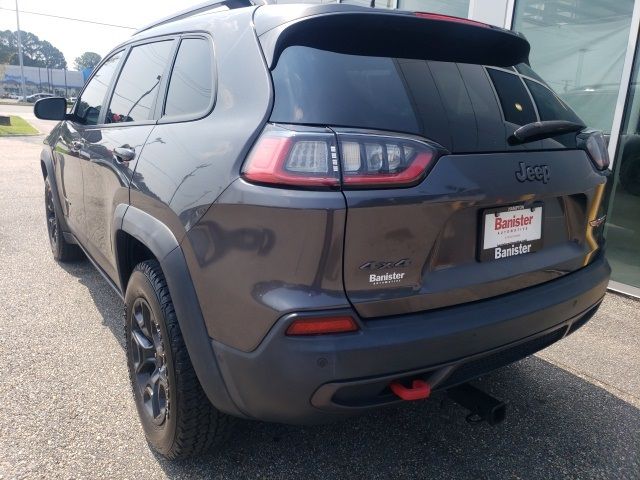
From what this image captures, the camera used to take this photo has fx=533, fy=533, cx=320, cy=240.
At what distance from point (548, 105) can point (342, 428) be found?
1693mm

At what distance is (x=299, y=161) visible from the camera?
5.26 feet

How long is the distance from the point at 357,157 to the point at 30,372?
2.30 meters

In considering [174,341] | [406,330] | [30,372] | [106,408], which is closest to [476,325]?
[406,330]

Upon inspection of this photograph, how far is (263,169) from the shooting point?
164 centimetres

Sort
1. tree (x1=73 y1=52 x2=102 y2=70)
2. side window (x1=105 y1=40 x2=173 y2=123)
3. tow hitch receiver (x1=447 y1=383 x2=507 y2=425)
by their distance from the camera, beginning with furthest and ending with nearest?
1. tree (x1=73 y1=52 x2=102 y2=70)
2. side window (x1=105 y1=40 x2=173 y2=123)
3. tow hitch receiver (x1=447 y1=383 x2=507 y2=425)

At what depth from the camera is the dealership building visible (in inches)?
176

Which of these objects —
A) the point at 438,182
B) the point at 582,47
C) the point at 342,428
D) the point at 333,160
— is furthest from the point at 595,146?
the point at 582,47

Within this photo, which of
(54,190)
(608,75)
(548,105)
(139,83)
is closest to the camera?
(548,105)

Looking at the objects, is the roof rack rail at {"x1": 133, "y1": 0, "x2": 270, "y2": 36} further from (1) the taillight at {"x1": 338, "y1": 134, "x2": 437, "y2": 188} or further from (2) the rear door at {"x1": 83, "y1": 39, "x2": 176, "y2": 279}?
(1) the taillight at {"x1": 338, "y1": 134, "x2": 437, "y2": 188}

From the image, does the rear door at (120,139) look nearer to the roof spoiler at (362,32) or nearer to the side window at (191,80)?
the side window at (191,80)

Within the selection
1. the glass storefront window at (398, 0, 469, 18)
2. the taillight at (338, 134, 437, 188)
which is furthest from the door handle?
the glass storefront window at (398, 0, 469, 18)

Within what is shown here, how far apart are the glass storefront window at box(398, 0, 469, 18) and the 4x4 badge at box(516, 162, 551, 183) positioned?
4260mm

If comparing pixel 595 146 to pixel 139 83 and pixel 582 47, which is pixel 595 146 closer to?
pixel 139 83

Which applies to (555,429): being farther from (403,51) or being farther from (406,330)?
(403,51)
